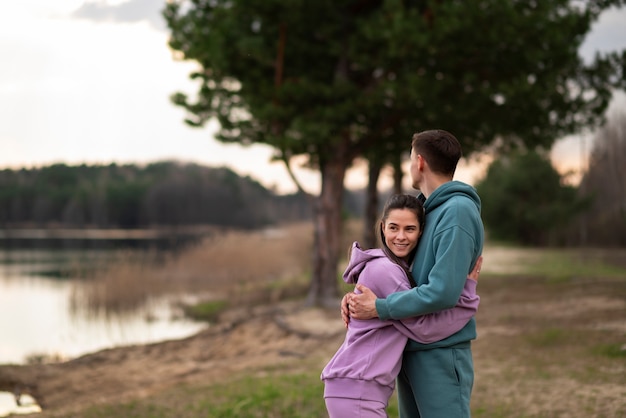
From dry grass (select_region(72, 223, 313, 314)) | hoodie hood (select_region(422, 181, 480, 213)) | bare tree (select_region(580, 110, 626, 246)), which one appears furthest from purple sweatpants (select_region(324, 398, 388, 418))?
bare tree (select_region(580, 110, 626, 246))

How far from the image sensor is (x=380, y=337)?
263 centimetres

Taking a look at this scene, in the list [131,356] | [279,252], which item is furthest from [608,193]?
[131,356]

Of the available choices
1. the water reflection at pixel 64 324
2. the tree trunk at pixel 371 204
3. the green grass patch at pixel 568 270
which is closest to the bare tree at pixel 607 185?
the green grass patch at pixel 568 270

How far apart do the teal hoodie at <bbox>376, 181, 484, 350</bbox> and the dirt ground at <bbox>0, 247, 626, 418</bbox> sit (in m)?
3.33

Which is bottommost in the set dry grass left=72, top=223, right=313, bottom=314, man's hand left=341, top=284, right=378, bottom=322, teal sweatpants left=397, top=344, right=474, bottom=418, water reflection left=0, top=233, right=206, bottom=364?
water reflection left=0, top=233, right=206, bottom=364

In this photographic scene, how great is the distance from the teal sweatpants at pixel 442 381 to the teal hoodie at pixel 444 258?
0.04 metres

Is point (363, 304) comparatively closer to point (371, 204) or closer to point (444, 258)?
point (444, 258)

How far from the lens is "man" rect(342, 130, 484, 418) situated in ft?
8.13

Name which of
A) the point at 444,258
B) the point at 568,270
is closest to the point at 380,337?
the point at 444,258

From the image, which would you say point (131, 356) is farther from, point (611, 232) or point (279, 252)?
point (611, 232)

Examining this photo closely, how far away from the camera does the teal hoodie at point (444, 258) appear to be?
247 centimetres

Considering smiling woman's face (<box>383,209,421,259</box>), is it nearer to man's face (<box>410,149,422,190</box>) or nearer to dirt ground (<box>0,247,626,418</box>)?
man's face (<box>410,149,422,190</box>)

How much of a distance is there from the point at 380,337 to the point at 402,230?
44cm

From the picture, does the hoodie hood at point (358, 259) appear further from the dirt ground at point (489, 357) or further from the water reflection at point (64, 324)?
the water reflection at point (64, 324)
